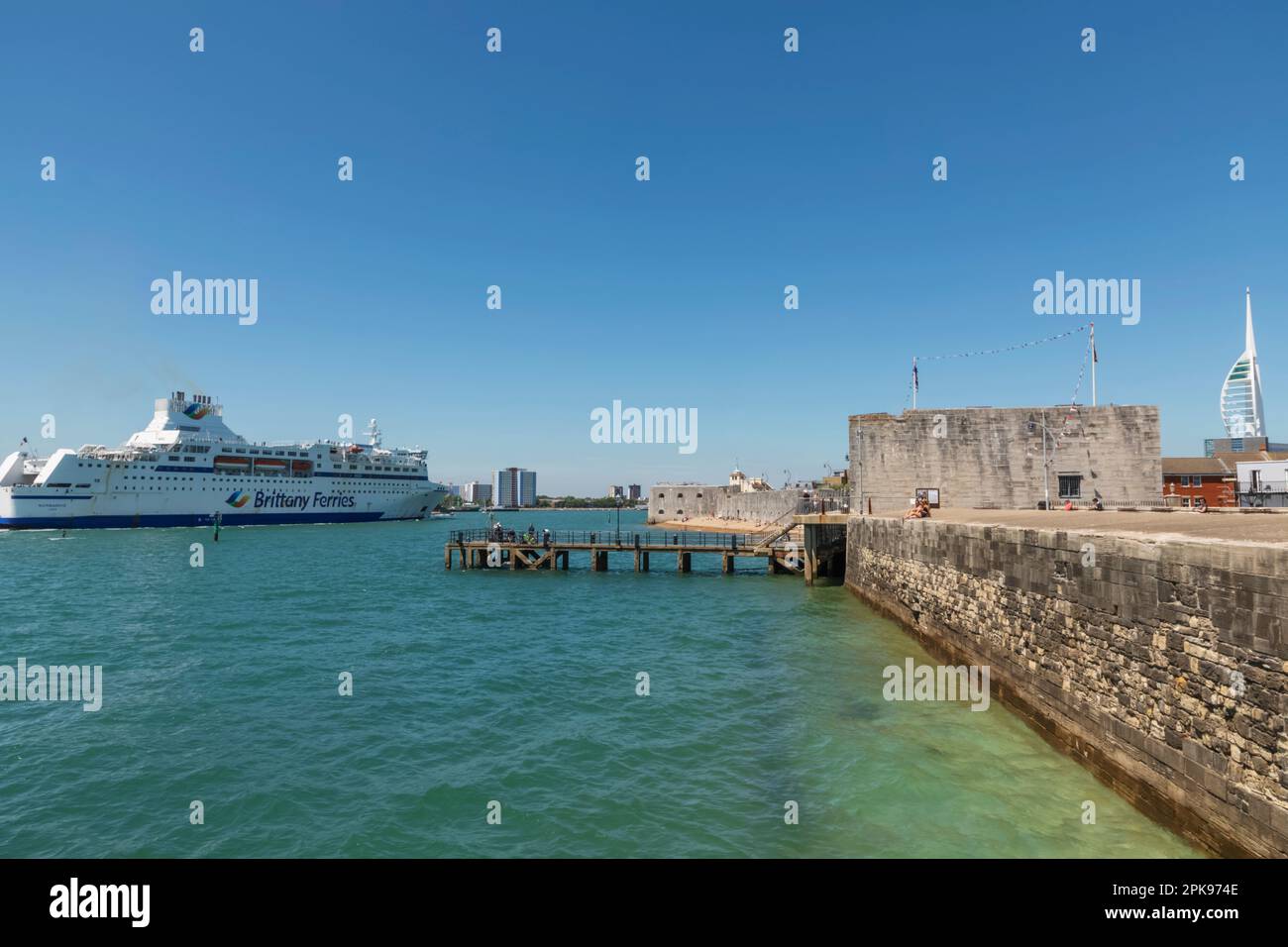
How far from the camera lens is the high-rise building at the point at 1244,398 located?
480 feet

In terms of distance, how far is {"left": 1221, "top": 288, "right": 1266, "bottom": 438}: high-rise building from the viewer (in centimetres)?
14638

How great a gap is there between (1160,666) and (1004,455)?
86.5ft

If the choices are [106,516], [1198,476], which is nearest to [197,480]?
[106,516]

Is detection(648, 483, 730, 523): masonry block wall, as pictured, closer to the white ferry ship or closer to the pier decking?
the white ferry ship

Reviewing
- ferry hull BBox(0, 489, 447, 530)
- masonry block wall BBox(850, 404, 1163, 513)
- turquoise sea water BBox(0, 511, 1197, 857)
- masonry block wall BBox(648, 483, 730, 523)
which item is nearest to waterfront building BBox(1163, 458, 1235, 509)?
masonry block wall BBox(850, 404, 1163, 513)

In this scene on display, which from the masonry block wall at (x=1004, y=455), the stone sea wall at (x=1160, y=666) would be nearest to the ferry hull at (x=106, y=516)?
the masonry block wall at (x=1004, y=455)

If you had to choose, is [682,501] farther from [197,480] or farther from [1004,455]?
[1004,455]

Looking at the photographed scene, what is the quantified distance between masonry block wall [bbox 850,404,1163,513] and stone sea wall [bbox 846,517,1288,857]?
63.0 ft

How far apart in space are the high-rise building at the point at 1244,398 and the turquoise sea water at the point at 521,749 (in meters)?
178

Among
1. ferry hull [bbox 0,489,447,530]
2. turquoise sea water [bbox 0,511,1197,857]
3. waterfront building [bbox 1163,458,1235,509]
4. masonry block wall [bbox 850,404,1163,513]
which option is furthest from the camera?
ferry hull [bbox 0,489,447,530]

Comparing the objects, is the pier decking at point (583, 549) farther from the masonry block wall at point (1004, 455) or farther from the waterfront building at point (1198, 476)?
the waterfront building at point (1198, 476)

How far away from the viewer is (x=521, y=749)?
12641mm

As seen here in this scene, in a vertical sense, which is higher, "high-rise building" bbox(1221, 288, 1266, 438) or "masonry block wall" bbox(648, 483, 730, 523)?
"high-rise building" bbox(1221, 288, 1266, 438)
